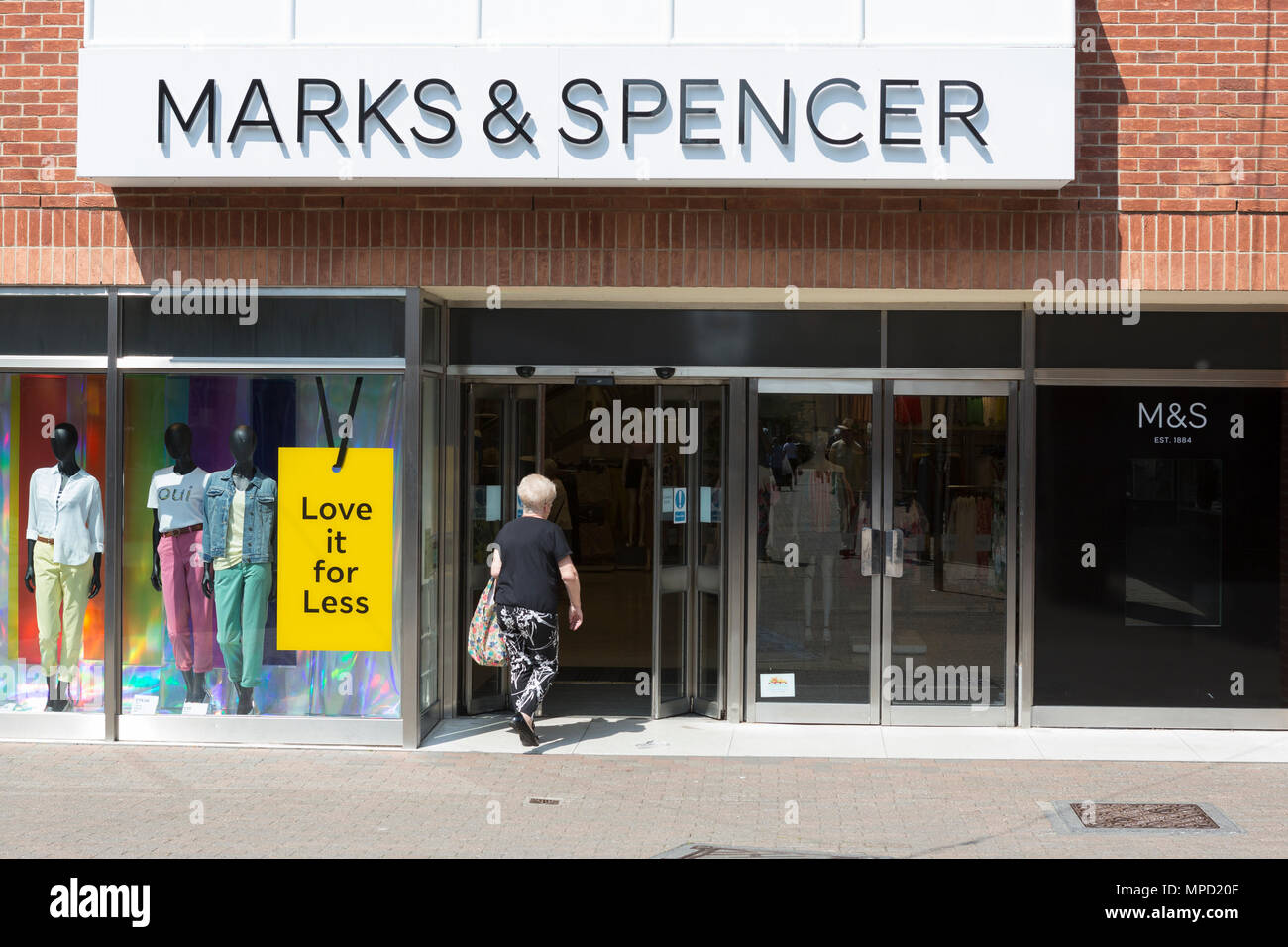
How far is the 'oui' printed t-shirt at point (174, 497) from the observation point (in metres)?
9.15

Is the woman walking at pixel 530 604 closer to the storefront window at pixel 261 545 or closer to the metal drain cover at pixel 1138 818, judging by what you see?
the storefront window at pixel 261 545

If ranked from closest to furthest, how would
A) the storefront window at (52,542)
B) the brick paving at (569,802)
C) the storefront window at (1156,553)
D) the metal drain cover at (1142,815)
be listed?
the brick paving at (569,802)
the metal drain cover at (1142,815)
the storefront window at (52,542)
the storefront window at (1156,553)

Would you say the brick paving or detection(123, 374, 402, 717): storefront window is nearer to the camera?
the brick paving

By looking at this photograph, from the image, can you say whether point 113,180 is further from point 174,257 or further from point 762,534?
point 762,534

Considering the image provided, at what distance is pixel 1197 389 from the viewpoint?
30.9 feet

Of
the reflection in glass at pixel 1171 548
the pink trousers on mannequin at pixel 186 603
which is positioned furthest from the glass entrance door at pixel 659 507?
the reflection in glass at pixel 1171 548

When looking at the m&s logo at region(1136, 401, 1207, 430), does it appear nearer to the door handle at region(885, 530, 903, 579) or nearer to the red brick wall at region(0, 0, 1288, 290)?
the red brick wall at region(0, 0, 1288, 290)

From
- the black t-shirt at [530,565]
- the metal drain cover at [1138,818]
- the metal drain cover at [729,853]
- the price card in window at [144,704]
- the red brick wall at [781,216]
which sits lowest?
the metal drain cover at [729,853]

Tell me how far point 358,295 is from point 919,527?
414 cm

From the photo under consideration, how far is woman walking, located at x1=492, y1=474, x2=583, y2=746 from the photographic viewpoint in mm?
8633

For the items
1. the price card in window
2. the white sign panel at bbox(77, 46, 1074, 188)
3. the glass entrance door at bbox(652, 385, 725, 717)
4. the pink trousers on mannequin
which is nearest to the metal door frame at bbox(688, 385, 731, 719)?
the glass entrance door at bbox(652, 385, 725, 717)

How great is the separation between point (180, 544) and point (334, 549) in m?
1.09

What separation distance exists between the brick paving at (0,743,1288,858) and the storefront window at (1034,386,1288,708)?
1058 millimetres

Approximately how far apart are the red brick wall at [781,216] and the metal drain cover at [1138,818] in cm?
324
